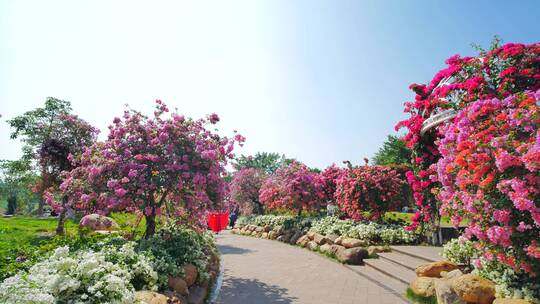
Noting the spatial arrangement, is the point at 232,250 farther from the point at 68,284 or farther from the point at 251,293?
the point at 68,284

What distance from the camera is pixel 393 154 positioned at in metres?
42.3

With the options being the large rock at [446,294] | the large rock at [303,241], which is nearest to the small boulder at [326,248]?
the large rock at [303,241]

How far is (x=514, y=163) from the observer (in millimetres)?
4438

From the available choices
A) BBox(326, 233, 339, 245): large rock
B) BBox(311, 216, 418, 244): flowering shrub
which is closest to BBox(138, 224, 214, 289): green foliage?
BBox(326, 233, 339, 245): large rock

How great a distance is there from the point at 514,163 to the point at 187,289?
498 cm

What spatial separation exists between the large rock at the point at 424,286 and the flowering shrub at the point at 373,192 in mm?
7458

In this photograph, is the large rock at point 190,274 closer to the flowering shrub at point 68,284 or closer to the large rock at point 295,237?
the flowering shrub at point 68,284

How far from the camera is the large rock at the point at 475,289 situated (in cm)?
492

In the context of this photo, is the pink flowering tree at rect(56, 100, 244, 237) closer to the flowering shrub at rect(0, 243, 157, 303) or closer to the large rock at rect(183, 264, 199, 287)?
the large rock at rect(183, 264, 199, 287)

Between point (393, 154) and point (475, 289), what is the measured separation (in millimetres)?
39199

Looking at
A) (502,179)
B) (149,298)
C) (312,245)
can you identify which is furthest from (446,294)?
(312,245)

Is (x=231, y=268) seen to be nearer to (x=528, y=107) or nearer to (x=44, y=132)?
(x=528, y=107)

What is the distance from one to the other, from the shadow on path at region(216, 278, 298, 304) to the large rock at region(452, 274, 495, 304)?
2710mm

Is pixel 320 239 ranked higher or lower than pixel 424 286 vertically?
higher
